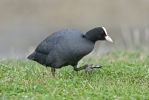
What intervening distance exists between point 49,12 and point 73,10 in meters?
0.74

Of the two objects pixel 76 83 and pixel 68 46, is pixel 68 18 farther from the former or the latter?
pixel 76 83

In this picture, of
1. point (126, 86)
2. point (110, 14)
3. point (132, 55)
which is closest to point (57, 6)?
point (110, 14)

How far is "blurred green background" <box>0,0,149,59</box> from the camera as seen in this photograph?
17016 mm

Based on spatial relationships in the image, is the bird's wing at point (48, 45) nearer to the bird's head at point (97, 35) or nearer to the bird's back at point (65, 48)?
the bird's back at point (65, 48)

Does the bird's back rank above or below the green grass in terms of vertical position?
above

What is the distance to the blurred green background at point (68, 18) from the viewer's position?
17.0 m

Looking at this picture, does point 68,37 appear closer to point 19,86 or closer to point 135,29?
point 19,86

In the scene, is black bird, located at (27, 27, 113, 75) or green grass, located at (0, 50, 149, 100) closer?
green grass, located at (0, 50, 149, 100)

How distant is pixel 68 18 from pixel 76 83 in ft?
33.0

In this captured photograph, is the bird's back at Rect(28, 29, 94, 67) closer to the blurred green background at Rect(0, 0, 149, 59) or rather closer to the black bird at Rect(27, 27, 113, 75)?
the black bird at Rect(27, 27, 113, 75)

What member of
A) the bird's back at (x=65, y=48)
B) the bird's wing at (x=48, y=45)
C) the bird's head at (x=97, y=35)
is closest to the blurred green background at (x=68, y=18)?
the bird's wing at (x=48, y=45)

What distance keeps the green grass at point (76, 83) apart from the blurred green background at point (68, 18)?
23.0ft

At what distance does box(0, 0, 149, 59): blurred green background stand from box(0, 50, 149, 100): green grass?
702 cm

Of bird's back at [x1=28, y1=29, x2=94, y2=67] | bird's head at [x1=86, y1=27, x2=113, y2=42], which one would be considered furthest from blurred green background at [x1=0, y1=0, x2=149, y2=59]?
bird's head at [x1=86, y1=27, x2=113, y2=42]
